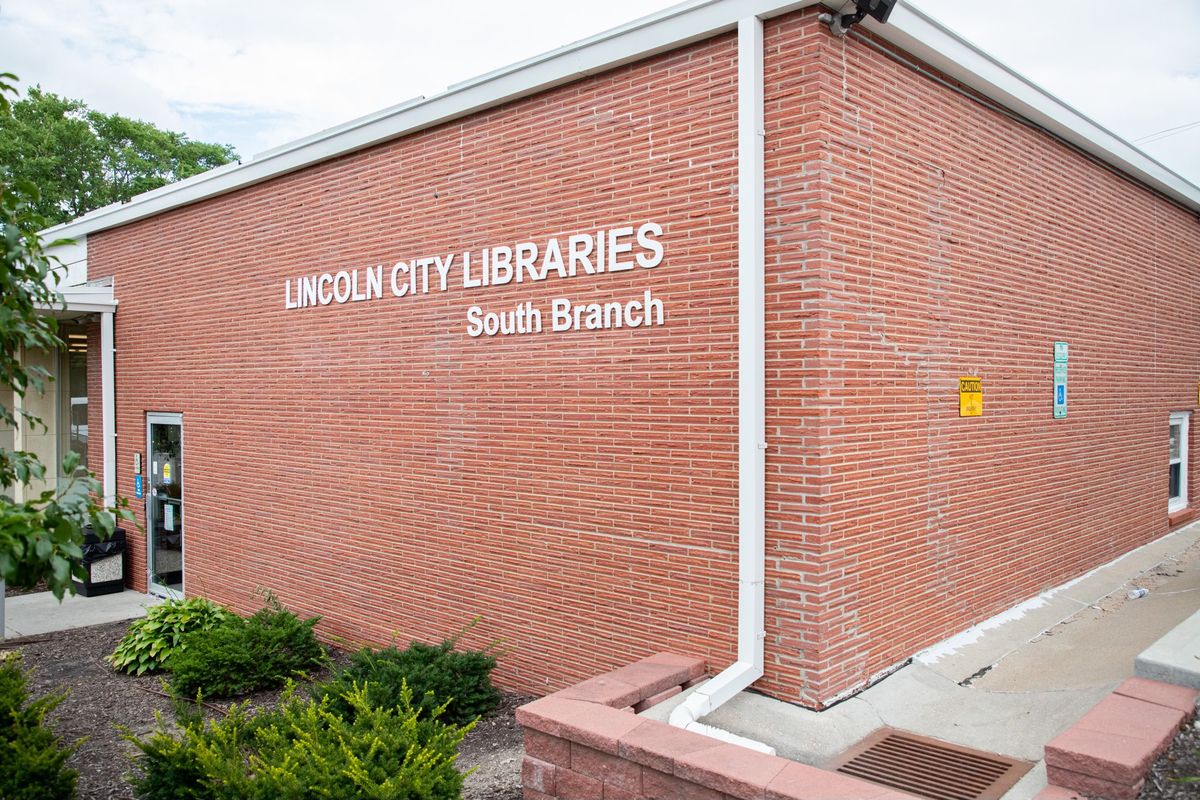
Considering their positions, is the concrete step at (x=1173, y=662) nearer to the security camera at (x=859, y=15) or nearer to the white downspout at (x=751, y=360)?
the white downspout at (x=751, y=360)

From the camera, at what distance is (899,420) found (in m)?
6.87

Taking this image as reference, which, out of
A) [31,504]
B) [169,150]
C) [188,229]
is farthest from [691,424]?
[169,150]

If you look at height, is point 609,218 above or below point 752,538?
above

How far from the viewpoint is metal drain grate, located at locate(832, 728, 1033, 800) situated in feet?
16.4

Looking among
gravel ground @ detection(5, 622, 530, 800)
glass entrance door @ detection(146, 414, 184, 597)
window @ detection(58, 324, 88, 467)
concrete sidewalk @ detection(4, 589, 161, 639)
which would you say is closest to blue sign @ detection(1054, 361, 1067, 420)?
gravel ground @ detection(5, 622, 530, 800)

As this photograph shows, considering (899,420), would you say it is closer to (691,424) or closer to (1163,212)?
(691,424)

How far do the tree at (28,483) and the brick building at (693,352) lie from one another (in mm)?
4023

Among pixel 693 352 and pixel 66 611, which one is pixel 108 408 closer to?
pixel 66 611

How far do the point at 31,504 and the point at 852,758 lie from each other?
454 cm

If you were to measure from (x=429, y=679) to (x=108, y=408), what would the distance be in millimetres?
8853

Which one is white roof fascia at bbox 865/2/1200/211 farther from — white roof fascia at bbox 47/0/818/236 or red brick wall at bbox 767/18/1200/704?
white roof fascia at bbox 47/0/818/236

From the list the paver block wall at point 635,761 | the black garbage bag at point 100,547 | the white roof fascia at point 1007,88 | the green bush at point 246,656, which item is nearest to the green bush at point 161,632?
the green bush at point 246,656

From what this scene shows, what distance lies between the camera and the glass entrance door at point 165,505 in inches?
488

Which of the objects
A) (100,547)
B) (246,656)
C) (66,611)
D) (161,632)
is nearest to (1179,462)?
(246,656)
